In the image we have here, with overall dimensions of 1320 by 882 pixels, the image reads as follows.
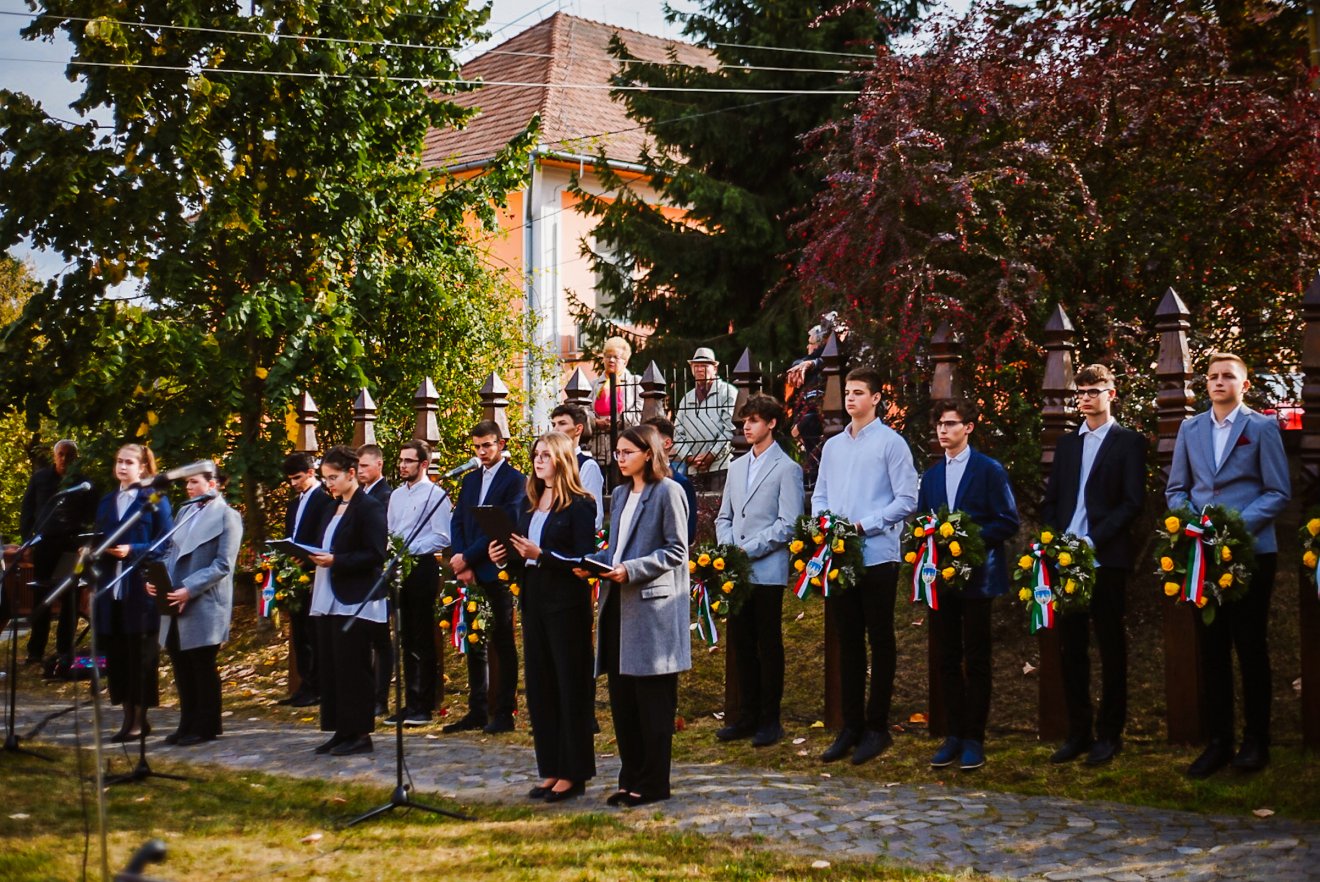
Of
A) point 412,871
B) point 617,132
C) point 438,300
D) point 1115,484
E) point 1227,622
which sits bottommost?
point 412,871

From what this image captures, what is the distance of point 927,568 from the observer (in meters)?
7.85

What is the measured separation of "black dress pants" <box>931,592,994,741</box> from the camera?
25.8 feet

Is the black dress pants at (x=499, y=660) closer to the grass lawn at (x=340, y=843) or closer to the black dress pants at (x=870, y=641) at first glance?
the grass lawn at (x=340, y=843)

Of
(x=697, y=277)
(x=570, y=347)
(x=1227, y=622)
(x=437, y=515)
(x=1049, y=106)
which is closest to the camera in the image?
(x=1227, y=622)

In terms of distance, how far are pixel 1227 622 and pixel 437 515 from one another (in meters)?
5.90

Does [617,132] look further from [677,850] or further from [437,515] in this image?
[677,850]

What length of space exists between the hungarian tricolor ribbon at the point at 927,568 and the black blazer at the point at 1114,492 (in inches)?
31.1

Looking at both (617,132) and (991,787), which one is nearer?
(991,787)

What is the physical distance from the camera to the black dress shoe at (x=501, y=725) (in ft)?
32.5

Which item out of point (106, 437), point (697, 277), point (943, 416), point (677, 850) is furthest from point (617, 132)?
point (677, 850)

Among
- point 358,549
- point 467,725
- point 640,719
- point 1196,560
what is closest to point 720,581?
point 640,719

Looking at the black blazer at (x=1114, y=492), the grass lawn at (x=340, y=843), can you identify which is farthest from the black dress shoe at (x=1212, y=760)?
the grass lawn at (x=340, y=843)

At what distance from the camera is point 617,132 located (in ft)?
85.3

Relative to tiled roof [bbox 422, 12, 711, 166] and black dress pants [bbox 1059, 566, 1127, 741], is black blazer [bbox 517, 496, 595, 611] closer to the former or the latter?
black dress pants [bbox 1059, 566, 1127, 741]
